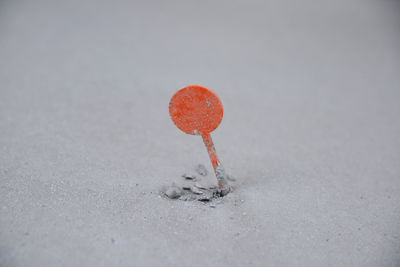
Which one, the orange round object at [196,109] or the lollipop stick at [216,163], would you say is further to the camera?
the lollipop stick at [216,163]

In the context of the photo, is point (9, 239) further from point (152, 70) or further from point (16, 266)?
point (152, 70)

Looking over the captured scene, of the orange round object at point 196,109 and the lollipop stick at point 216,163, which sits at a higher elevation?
the orange round object at point 196,109

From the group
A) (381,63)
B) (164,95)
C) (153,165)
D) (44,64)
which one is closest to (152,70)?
(164,95)

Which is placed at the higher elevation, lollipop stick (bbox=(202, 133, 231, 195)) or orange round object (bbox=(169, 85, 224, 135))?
orange round object (bbox=(169, 85, 224, 135))

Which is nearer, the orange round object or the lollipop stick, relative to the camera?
the orange round object

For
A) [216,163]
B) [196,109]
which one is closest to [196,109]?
[196,109]

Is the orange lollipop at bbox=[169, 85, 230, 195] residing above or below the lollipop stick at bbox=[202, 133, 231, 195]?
above

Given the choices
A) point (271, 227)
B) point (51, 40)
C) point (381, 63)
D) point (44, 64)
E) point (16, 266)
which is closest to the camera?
point (16, 266)
